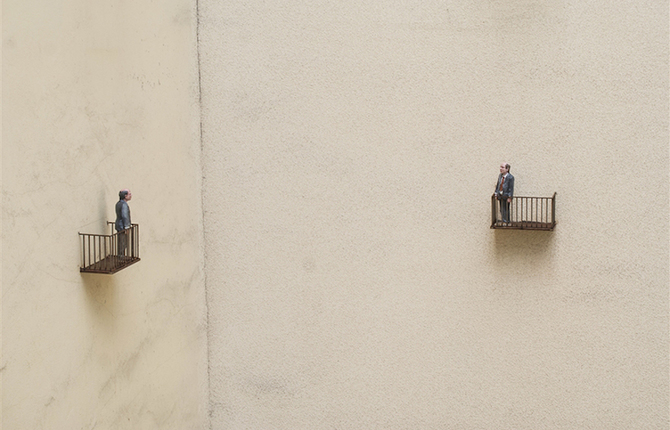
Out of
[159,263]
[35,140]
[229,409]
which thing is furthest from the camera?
[229,409]

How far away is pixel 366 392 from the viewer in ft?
12.9

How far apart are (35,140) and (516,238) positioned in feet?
8.16

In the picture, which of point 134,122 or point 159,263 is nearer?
point 134,122

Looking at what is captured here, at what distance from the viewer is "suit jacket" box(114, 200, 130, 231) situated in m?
2.79

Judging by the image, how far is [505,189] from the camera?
11.3 ft

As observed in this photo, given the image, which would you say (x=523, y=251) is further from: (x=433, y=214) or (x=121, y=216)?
(x=121, y=216)

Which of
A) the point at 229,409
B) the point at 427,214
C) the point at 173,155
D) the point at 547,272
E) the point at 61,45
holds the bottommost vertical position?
the point at 229,409

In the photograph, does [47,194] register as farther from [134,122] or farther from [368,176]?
[368,176]

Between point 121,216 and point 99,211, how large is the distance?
11 centimetres

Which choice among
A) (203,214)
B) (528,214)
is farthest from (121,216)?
(528,214)

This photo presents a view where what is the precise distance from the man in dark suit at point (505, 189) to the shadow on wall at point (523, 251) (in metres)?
0.20

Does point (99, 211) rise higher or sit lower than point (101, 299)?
higher

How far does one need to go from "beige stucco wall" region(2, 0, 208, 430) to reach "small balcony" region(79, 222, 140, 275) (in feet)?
0.16

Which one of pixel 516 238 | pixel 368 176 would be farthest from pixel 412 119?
pixel 516 238
